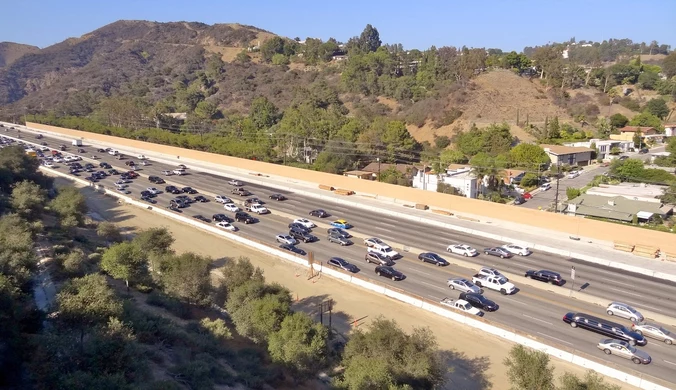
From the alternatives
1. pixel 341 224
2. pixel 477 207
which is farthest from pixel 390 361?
pixel 477 207

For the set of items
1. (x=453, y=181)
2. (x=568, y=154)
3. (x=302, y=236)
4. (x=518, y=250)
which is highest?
(x=568, y=154)

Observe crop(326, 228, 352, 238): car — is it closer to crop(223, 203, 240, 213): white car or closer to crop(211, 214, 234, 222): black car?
crop(211, 214, 234, 222): black car

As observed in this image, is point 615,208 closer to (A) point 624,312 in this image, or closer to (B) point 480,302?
(A) point 624,312

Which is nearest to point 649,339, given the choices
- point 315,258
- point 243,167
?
point 315,258

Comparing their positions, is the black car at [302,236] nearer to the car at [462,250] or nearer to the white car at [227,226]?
the white car at [227,226]

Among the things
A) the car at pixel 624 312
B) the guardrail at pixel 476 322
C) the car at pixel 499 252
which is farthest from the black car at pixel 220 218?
the car at pixel 624 312

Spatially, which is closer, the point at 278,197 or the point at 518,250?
the point at 518,250
